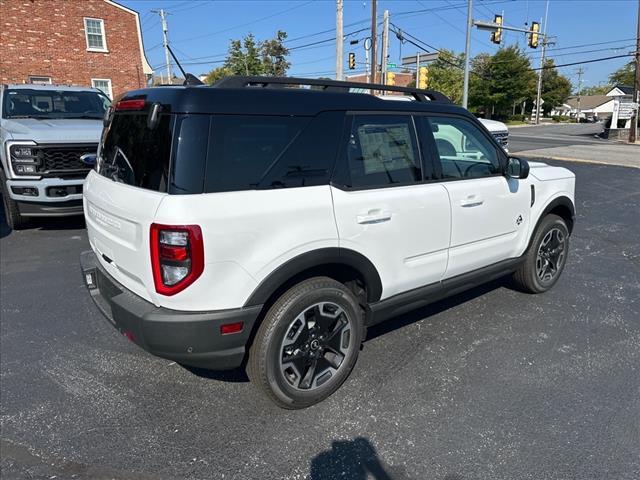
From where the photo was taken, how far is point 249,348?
2.67 meters

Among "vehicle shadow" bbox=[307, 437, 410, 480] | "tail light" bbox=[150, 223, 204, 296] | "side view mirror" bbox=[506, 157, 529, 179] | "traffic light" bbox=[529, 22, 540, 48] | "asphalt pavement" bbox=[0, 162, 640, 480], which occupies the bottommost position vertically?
"vehicle shadow" bbox=[307, 437, 410, 480]

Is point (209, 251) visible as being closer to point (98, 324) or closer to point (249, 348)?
point (249, 348)

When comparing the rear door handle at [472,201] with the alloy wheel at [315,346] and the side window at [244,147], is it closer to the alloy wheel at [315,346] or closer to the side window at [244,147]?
the alloy wheel at [315,346]

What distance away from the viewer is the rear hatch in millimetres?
2316

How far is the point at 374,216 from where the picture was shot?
2871 millimetres

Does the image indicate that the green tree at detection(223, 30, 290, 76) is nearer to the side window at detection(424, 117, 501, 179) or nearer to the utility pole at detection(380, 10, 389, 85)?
the utility pole at detection(380, 10, 389, 85)

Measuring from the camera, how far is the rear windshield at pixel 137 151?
236cm

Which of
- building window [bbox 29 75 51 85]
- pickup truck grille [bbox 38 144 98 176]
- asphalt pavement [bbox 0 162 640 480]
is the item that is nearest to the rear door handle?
asphalt pavement [bbox 0 162 640 480]

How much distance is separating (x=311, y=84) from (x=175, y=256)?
1.38 m

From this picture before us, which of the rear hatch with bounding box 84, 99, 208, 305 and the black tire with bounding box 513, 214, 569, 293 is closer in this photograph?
the rear hatch with bounding box 84, 99, 208, 305

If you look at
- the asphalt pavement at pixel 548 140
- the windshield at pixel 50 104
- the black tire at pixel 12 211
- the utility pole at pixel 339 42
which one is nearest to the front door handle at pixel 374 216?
the black tire at pixel 12 211

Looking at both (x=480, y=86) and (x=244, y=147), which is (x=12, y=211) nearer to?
(x=244, y=147)

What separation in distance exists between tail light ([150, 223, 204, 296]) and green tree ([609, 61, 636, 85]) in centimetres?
9364

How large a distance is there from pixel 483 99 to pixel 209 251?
207ft
